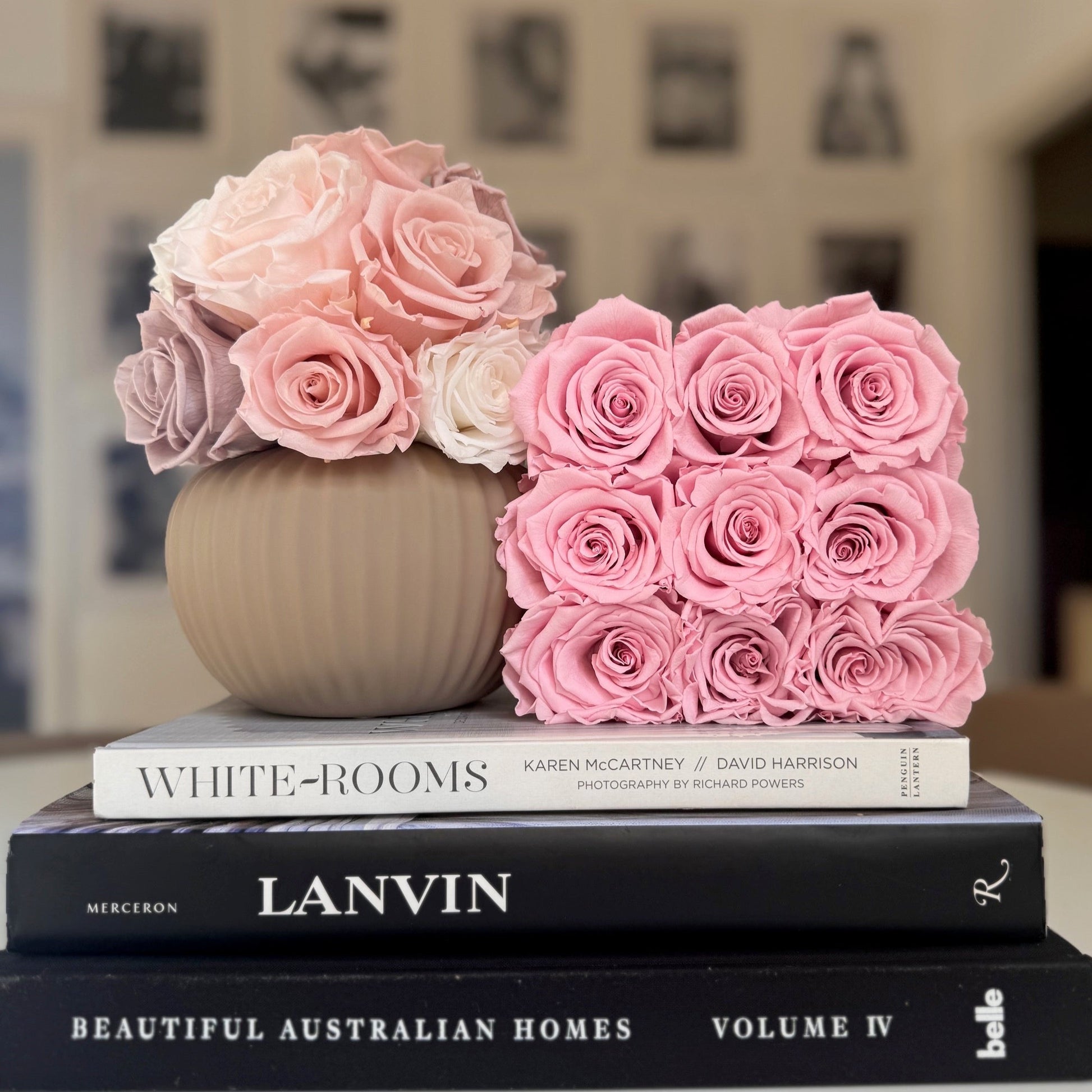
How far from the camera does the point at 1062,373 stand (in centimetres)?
305

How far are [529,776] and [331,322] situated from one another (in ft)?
0.74

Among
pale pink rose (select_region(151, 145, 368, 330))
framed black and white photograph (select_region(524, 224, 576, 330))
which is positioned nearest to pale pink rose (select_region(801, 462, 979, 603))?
pale pink rose (select_region(151, 145, 368, 330))

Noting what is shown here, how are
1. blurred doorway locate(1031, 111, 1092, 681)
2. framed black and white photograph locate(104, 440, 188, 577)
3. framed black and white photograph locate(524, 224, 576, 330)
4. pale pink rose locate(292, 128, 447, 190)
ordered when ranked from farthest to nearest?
blurred doorway locate(1031, 111, 1092, 681), framed black and white photograph locate(524, 224, 576, 330), framed black and white photograph locate(104, 440, 188, 577), pale pink rose locate(292, 128, 447, 190)

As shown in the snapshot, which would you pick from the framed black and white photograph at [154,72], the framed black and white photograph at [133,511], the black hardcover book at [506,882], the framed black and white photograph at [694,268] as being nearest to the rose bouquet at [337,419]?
the black hardcover book at [506,882]

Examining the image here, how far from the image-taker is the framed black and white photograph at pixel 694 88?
252 centimetres

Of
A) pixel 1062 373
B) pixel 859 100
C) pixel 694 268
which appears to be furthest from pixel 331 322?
pixel 1062 373

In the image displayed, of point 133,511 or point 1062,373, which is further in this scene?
point 1062,373

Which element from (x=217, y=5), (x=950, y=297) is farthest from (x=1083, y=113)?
(x=217, y=5)

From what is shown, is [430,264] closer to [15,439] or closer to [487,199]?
[487,199]

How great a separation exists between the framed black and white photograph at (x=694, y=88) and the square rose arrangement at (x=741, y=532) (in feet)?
7.29

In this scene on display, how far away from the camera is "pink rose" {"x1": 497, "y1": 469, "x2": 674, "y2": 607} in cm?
48

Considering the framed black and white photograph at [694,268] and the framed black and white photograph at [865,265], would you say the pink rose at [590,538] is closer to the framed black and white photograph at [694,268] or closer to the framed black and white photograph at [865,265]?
the framed black and white photograph at [694,268]

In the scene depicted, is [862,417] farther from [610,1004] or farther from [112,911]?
[112,911]

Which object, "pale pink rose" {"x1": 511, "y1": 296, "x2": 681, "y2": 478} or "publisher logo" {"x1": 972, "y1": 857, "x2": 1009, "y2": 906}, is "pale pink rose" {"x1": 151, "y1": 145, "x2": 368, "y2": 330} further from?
"publisher logo" {"x1": 972, "y1": 857, "x2": 1009, "y2": 906}
